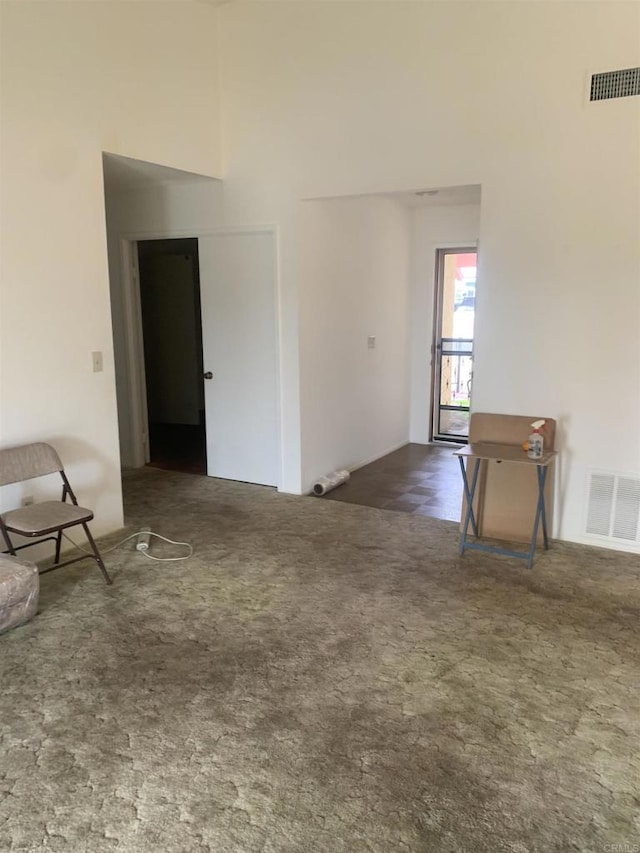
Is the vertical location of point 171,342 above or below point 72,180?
below

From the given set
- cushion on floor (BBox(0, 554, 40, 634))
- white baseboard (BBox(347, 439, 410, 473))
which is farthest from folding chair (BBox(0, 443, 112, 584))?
white baseboard (BBox(347, 439, 410, 473))

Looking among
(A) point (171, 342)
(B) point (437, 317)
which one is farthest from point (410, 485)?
(A) point (171, 342)

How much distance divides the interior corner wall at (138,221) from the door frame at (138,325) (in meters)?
0.01

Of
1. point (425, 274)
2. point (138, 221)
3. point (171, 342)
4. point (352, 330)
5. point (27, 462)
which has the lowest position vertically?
point (27, 462)

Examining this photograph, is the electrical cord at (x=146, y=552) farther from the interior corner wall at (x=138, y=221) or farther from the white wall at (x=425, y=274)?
the white wall at (x=425, y=274)

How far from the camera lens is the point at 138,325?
6008 mm

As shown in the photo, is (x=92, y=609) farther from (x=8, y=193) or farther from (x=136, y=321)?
(x=136, y=321)

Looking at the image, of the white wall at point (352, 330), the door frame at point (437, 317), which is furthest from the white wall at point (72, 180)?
the door frame at point (437, 317)

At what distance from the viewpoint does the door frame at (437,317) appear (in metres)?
6.73

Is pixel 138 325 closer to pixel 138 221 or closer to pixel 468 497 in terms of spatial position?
pixel 138 221

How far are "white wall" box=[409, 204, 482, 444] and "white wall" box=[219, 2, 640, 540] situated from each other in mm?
2329

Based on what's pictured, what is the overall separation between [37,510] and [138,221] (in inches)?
122

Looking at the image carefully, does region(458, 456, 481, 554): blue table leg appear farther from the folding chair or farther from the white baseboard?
the folding chair

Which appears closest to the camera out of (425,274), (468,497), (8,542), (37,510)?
(8,542)
